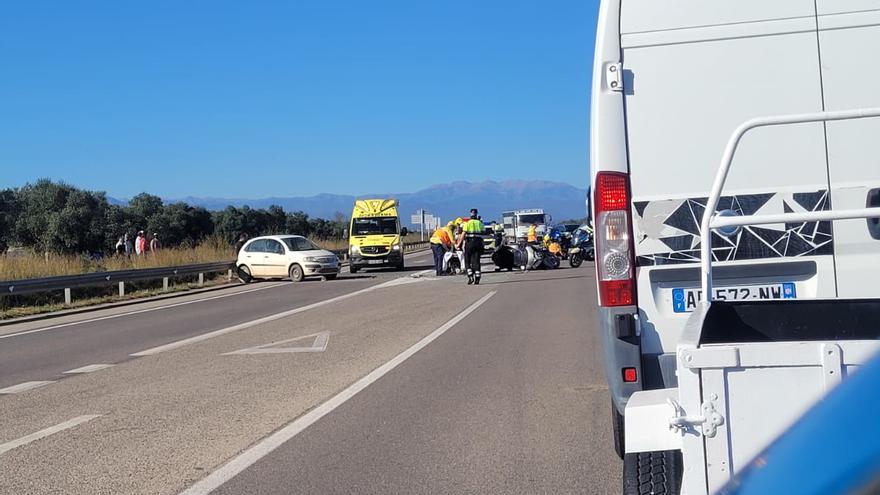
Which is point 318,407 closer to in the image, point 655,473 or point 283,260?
point 655,473

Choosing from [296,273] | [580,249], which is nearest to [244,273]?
[296,273]

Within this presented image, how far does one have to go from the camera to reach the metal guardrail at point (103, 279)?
Answer: 20933mm

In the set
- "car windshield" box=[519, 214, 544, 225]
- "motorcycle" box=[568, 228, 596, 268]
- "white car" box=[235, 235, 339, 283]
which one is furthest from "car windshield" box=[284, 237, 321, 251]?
"car windshield" box=[519, 214, 544, 225]

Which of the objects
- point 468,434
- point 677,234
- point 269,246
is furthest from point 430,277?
point 677,234

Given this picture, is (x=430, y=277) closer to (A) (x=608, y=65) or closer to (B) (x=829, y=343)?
(A) (x=608, y=65)

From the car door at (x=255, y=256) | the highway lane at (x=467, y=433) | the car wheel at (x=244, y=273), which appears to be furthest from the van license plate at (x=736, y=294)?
the car wheel at (x=244, y=273)

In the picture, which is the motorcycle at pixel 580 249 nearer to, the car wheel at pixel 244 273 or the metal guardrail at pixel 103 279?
the car wheel at pixel 244 273

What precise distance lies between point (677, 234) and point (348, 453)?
113 inches

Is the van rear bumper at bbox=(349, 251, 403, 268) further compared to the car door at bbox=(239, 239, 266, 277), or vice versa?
the van rear bumper at bbox=(349, 251, 403, 268)

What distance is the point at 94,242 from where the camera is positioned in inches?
2041

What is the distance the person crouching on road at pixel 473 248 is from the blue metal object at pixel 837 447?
70.8ft

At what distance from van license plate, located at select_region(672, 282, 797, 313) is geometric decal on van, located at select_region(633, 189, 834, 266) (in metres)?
0.17

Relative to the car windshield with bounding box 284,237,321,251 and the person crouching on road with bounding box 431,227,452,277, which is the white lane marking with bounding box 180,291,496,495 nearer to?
the person crouching on road with bounding box 431,227,452,277

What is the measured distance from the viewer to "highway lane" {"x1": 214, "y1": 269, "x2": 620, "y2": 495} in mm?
5684
